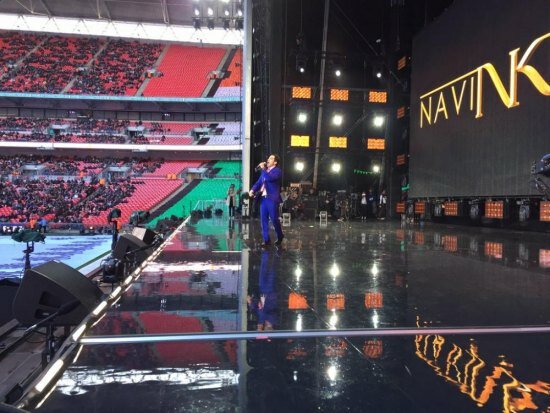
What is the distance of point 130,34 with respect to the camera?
4166cm

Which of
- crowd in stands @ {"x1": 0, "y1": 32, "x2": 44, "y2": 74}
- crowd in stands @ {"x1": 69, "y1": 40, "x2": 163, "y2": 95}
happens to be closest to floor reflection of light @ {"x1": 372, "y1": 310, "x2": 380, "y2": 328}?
crowd in stands @ {"x1": 69, "y1": 40, "x2": 163, "y2": 95}

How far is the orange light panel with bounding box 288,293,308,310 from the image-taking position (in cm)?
296

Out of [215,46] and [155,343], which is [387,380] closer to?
[155,343]

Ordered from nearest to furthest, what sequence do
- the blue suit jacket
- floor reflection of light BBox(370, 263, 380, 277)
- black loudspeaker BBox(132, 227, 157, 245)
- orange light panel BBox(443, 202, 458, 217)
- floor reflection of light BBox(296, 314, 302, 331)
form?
floor reflection of light BBox(296, 314, 302, 331) < floor reflection of light BBox(370, 263, 380, 277) < the blue suit jacket < black loudspeaker BBox(132, 227, 157, 245) < orange light panel BBox(443, 202, 458, 217)

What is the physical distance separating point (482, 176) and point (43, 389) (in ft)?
42.9

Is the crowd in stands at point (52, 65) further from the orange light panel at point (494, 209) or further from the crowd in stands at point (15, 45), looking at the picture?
the orange light panel at point (494, 209)

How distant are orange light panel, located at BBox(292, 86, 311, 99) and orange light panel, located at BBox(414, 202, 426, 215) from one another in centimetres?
649

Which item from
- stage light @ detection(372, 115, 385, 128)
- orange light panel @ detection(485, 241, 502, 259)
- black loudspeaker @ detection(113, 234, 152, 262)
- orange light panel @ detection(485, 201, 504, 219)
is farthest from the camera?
stage light @ detection(372, 115, 385, 128)

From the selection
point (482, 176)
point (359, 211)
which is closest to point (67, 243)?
point (359, 211)

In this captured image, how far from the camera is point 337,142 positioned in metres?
19.0

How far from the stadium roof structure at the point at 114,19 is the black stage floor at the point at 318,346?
35.5 m

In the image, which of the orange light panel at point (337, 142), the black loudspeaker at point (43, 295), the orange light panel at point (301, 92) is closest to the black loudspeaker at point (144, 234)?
the black loudspeaker at point (43, 295)

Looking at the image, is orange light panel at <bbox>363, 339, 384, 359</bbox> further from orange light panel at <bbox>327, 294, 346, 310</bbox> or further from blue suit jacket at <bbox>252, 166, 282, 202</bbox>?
blue suit jacket at <bbox>252, 166, 282, 202</bbox>

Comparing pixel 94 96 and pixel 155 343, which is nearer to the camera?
pixel 155 343
